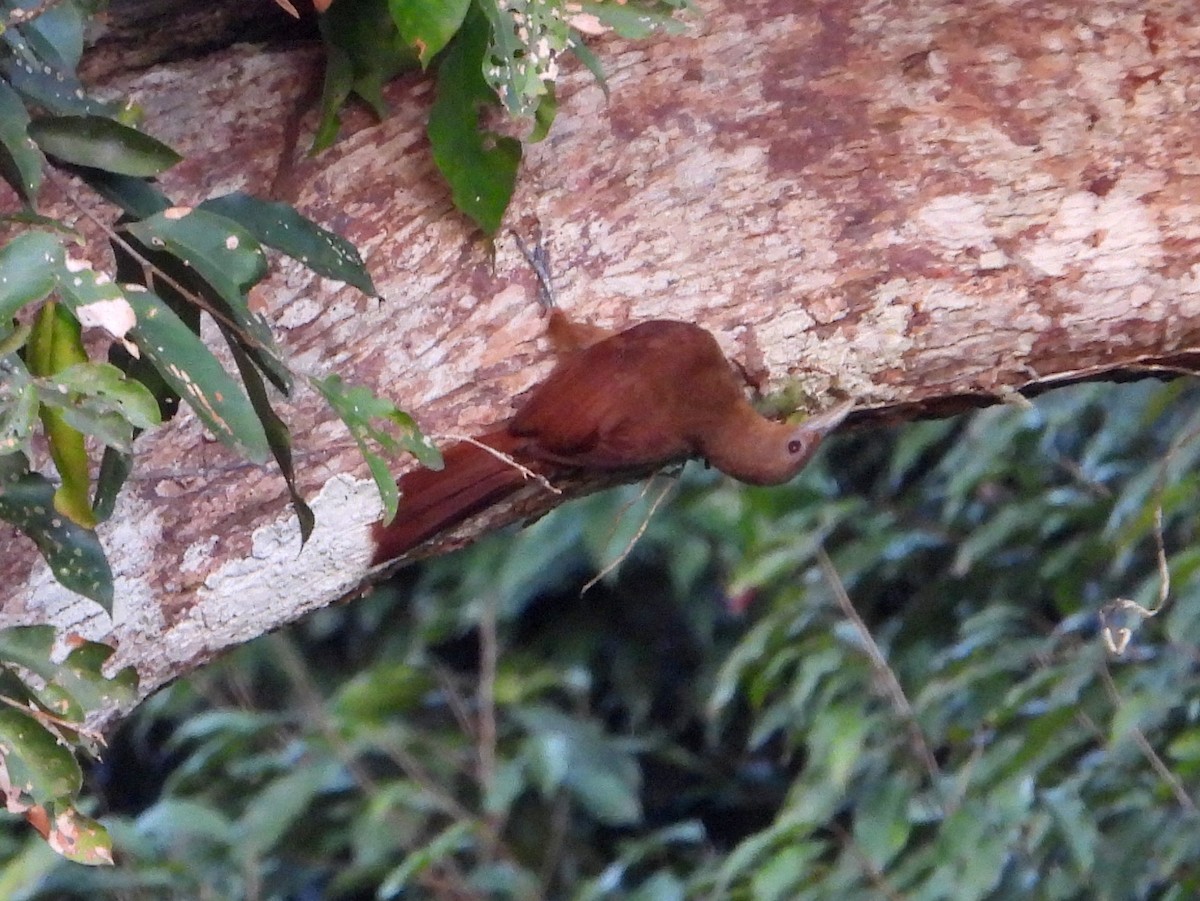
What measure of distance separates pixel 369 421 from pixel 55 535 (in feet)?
0.88

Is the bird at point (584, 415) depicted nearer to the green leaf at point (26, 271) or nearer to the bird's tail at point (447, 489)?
the bird's tail at point (447, 489)

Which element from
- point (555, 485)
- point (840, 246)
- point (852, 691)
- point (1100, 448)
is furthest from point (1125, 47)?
point (852, 691)

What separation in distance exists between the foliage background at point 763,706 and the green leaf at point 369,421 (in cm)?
85

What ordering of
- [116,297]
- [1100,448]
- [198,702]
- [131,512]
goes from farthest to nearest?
1. [198,702]
2. [1100,448]
3. [131,512]
4. [116,297]

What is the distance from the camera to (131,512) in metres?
1.49

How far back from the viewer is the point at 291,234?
4.10ft

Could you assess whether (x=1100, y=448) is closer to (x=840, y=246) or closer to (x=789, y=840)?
(x=789, y=840)

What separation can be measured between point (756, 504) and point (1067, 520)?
564 millimetres

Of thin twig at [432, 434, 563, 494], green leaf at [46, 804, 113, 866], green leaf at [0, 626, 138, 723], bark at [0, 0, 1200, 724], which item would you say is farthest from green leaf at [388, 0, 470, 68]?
green leaf at [46, 804, 113, 866]

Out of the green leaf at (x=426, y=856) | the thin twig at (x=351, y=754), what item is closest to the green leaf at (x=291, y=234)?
the green leaf at (x=426, y=856)

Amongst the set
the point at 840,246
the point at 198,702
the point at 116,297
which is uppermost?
the point at 116,297

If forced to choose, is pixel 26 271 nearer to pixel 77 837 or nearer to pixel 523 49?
pixel 77 837

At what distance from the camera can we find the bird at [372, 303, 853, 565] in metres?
1.55

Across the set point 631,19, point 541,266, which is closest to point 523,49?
point 631,19
